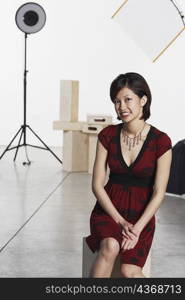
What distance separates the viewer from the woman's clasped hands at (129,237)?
207cm

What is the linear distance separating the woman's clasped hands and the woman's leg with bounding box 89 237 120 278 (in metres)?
0.03

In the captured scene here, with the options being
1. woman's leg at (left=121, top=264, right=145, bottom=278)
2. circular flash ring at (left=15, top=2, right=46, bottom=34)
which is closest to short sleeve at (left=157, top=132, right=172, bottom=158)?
woman's leg at (left=121, top=264, right=145, bottom=278)

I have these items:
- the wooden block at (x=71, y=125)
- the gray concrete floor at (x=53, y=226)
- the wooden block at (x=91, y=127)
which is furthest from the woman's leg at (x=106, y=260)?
the wooden block at (x=71, y=125)

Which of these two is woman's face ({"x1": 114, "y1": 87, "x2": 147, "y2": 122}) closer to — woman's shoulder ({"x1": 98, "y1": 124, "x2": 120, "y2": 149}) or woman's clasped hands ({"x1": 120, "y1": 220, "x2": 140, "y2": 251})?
woman's shoulder ({"x1": 98, "y1": 124, "x2": 120, "y2": 149})

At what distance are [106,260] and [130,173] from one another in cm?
36

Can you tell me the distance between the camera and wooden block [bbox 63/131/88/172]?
19.4 feet

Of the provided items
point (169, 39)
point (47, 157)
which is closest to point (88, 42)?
point (169, 39)

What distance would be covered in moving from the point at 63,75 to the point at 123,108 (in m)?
5.66

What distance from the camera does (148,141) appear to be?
Answer: 7.33 feet

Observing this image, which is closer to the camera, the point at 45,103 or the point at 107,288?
the point at 107,288

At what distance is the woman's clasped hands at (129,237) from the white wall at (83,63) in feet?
18.6

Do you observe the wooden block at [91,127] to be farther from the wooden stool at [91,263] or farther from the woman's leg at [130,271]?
the woman's leg at [130,271]

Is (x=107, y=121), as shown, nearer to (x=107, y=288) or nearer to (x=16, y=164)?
(x=16, y=164)

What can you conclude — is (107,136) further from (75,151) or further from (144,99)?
(75,151)
